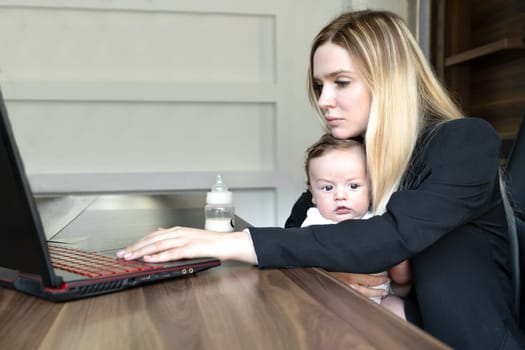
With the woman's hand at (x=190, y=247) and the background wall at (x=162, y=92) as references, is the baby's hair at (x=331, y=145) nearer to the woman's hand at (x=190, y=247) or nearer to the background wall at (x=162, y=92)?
the woman's hand at (x=190, y=247)

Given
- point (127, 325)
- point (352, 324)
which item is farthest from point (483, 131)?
point (127, 325)

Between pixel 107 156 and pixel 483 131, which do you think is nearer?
pixel 483 131

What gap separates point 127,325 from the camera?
0.54m

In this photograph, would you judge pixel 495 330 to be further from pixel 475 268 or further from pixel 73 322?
pixel 73 322

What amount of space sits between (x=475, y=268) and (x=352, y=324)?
2.02 feet

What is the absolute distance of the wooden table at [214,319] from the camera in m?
0.48

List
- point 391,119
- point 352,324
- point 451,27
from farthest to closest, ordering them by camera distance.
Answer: point 451,27 < point 391,119 < point 352,324

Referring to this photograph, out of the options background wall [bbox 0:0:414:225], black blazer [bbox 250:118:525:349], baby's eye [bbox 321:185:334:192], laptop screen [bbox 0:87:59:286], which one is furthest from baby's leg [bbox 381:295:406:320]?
background wall [bbox 0:0:414:225]

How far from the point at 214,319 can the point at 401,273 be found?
0.64 meters

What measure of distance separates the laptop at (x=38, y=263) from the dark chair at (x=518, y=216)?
627mm

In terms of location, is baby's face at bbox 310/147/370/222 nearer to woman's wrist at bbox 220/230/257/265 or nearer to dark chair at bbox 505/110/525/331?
dark chair at bbox 505/110/525/331

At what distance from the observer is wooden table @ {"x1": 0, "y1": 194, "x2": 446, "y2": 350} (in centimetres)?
48

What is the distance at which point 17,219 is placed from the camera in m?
0.58

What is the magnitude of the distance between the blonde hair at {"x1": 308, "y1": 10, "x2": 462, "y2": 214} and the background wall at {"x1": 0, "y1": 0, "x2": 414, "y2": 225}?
3.93 ft
